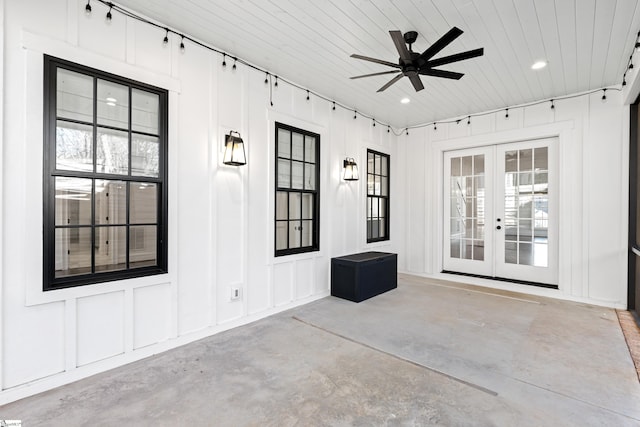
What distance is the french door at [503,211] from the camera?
16.1ft

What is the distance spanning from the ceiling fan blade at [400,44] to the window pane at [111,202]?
266 cm

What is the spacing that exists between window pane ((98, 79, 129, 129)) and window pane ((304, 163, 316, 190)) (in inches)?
92.1

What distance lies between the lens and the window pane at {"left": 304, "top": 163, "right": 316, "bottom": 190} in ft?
14.7

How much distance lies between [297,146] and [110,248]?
2588 millimetres

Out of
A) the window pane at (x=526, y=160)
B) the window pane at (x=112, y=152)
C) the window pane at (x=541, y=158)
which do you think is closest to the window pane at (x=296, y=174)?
the window pane at (x=112, y=152)

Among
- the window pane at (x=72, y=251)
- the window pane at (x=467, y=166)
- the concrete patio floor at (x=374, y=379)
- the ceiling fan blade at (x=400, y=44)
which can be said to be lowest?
the concrete patio floor at (x=374, y=379)

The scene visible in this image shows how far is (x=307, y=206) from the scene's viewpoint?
4.55 m

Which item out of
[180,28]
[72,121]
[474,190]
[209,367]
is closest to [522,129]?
[474,190]

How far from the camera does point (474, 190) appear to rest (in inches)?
221

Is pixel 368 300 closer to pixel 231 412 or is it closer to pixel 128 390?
pixel 231 412

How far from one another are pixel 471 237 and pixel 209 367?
4.95 metres

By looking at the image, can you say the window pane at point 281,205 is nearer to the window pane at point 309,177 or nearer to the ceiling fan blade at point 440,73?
the window pane at point 309,177

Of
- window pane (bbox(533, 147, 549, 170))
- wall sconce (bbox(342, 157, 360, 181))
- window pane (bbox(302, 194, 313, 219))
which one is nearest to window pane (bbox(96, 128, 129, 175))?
window pane (bbox(302, 194, 313, 219))

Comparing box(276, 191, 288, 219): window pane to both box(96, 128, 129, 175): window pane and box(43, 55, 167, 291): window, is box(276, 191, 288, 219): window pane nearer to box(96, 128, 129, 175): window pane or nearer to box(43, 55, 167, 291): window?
box(43, 55, 167, 291): window
